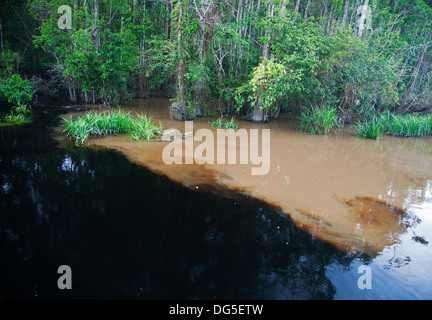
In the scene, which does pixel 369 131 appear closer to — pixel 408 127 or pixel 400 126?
pixel 400 126

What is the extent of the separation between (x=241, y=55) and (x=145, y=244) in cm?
883

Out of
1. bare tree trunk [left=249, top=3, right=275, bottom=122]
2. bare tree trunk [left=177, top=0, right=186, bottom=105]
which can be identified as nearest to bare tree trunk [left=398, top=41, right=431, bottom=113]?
bare tree trunk [left=249, top=3, right=275, bottom=122]

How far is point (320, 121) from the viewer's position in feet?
34.7

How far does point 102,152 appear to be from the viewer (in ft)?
23.9

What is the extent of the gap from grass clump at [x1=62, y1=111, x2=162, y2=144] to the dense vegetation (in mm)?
2415

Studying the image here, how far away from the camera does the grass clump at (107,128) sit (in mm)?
8203

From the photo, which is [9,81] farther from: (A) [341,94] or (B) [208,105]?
(A) [341,94]

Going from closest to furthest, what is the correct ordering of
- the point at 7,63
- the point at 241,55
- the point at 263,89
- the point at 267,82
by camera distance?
the point at 267,82, the point at 263,89, the point at 241,55, the point at 7,63

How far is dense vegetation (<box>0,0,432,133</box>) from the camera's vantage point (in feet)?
32.1

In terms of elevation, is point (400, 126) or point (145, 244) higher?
point (400, 126)

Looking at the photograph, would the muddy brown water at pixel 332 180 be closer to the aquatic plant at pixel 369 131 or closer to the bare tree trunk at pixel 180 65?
the aquatic plant at pixel 369 131

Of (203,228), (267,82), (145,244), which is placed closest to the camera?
(145,244)

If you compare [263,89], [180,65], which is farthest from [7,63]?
[263,89]

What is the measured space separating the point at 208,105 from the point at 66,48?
5424 mm
